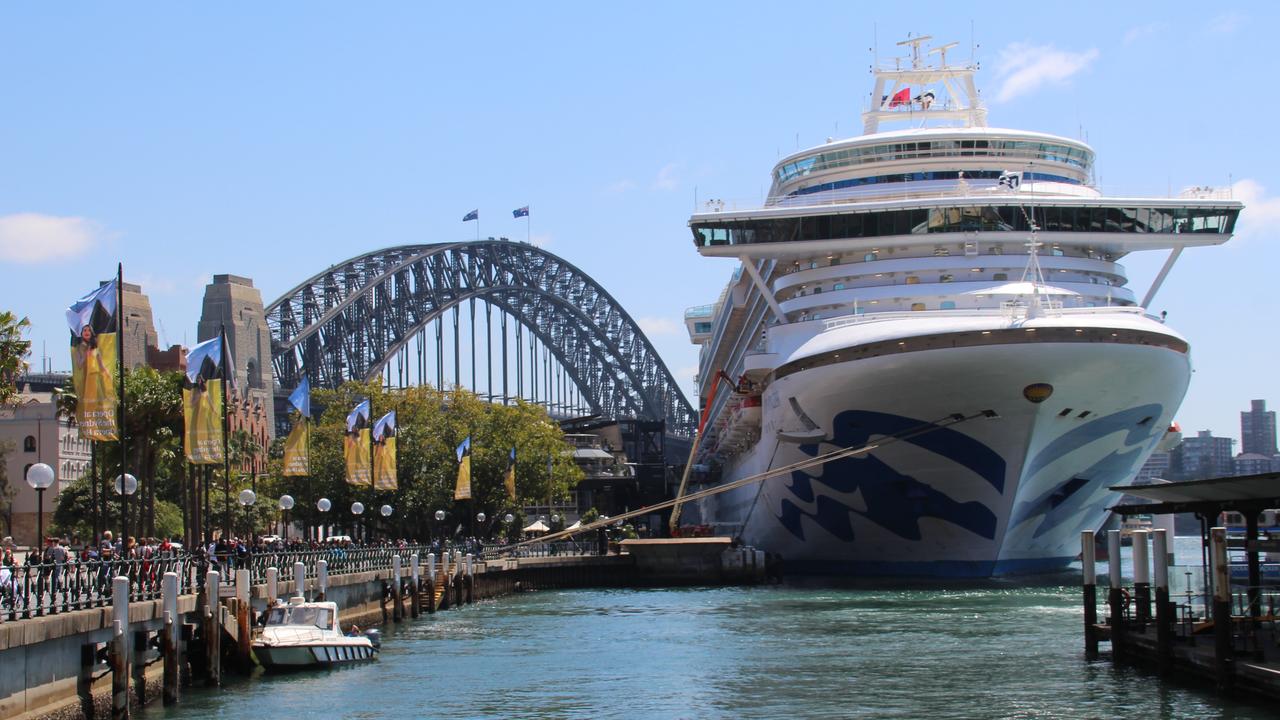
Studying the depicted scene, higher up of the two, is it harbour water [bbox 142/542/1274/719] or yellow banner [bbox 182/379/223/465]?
yellow banner [bbox 182/379/223/465]

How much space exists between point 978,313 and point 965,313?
1.32 ft

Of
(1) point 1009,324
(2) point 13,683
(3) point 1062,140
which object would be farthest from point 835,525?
(2) point 13,683

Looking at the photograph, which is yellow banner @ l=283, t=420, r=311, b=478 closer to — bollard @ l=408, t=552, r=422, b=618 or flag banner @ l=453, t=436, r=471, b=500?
bollard @ l=408, t=552, r=422, b=618

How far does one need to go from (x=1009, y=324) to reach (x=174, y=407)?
102ft

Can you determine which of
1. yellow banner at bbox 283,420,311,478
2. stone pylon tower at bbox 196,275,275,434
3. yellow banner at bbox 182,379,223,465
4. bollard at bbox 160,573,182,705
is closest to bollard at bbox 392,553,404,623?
yellow banner at bbox 283,420,311,478

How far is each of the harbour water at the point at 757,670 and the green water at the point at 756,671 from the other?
0.19 ft

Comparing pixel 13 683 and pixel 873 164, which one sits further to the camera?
pixel 873 164

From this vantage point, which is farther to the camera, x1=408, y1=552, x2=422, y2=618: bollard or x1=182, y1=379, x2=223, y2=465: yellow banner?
x1=408, y1=552, x2=422, y2=618: bollard

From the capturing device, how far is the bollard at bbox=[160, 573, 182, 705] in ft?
99.5

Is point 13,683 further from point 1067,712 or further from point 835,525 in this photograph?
point 835,525

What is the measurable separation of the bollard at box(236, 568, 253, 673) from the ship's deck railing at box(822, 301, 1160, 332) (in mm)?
23746

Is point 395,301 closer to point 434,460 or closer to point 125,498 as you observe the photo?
point 434,460

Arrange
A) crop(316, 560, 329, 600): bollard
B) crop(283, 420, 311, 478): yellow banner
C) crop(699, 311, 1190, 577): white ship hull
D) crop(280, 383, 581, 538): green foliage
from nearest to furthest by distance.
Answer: crop(316, 560, 329, 600): bollard
crop(699, 311, 1190, 577): white ship hull
crop(283, 420, 311, 478): yellow banner
crop(280, 383, 581, 538): green foliage

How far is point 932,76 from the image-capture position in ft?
235
